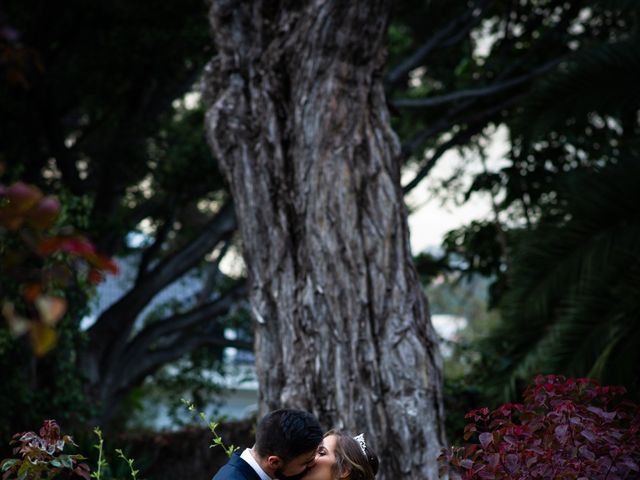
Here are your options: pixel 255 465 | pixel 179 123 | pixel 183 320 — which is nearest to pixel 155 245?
pixel 183 320

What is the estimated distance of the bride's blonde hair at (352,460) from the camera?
409cm

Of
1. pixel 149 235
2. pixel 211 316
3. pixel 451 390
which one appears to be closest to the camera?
pixel 451 390

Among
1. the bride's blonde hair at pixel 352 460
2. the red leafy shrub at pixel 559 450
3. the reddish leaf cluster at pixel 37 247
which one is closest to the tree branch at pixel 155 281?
the bride's blonde hair at pixel 352 460

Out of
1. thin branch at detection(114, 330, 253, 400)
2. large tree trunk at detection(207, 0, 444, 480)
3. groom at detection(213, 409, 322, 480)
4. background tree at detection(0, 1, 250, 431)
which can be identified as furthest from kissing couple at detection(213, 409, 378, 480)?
thin branch at detection(114, 330, 253, 400)

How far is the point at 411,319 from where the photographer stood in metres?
6.14

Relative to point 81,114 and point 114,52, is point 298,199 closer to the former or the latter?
point 114,52

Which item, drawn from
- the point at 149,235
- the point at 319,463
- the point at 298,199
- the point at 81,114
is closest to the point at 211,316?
the point at 149,235

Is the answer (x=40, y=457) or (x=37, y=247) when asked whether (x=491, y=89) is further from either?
(x=37, y=247)

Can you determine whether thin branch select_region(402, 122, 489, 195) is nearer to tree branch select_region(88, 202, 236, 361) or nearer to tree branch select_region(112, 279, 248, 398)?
tree branch select_region(88, 202, 236, 361)

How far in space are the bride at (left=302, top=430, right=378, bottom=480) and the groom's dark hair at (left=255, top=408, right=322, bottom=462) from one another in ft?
0.68

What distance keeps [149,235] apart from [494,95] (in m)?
6.24

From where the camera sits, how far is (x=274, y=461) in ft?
12.5

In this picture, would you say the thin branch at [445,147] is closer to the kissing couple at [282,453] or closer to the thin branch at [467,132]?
the thin branch at [467,132]

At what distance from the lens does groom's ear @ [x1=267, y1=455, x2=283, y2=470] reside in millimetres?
3814
